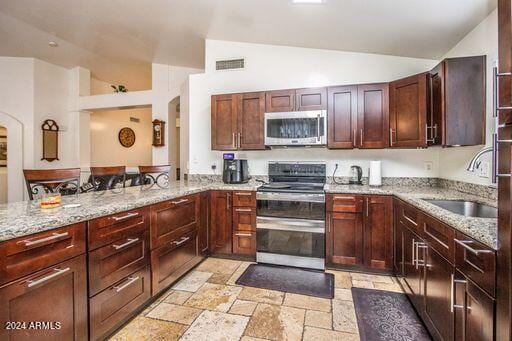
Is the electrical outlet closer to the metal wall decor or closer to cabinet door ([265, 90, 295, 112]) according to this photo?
cabinet door ([265, 90, 295, 112])

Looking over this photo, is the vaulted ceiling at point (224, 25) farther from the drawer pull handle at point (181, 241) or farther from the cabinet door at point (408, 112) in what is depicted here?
the drawer pull handle at point (181, 241)

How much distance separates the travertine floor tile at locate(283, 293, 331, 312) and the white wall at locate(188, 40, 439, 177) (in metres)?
1.63

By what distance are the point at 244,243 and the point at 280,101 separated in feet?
5.78

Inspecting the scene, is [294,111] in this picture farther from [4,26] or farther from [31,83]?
[31,83]

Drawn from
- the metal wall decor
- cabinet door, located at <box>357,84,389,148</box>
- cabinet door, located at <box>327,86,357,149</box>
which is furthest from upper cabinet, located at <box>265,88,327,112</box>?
the metal wall decor

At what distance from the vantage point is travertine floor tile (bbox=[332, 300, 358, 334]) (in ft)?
6.13

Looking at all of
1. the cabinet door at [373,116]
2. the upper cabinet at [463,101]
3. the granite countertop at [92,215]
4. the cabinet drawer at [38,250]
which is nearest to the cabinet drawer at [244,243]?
the granite countertop at [92,215]

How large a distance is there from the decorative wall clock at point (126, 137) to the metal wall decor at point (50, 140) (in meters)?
2.25

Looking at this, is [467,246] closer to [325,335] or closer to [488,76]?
[325,335]

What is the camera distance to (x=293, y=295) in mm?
2320

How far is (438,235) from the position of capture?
5.16 ft

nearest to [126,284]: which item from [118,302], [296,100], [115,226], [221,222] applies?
[118,302]

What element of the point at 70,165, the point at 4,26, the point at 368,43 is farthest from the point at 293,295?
the point at 70,165

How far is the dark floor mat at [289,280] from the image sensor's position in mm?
2404
